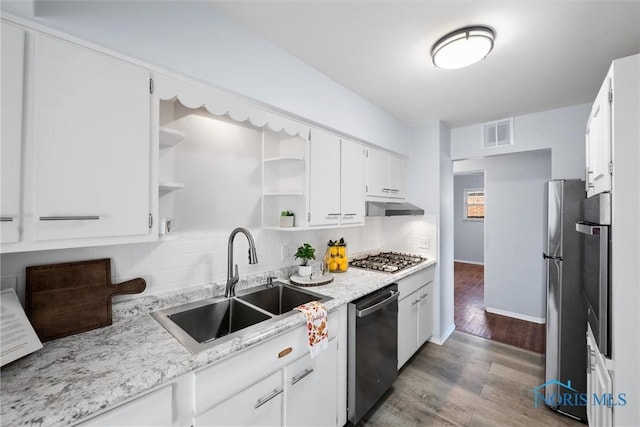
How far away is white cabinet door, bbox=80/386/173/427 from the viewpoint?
860 millimetres

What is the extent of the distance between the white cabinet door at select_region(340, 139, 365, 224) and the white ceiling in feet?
1.72

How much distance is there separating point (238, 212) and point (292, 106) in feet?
2.71

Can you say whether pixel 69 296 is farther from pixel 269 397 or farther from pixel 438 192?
pixel 438 192

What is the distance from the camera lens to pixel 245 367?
1.22 metres

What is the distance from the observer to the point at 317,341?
1.52 meters

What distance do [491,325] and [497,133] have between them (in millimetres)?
2399

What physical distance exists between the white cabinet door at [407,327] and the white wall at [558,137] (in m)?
1.90

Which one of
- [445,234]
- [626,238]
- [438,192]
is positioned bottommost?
[445,234]

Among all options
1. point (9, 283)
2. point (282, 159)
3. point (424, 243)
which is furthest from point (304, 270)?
point (424, 243)

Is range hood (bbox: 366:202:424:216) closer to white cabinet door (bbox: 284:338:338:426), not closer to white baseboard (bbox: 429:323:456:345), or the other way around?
white cabinet door (bbox: 284:338:338:426)

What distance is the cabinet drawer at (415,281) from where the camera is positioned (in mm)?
2404

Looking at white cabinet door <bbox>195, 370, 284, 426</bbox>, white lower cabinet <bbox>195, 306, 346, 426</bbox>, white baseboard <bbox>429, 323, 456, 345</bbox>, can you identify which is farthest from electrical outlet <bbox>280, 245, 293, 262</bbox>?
white baseboard <bbox>429, 323, 456, 345</bbox>

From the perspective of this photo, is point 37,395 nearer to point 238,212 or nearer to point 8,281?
point 8,281

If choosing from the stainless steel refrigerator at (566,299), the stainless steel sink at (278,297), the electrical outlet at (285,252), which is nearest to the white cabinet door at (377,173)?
the electrical outlet at (285,252)
